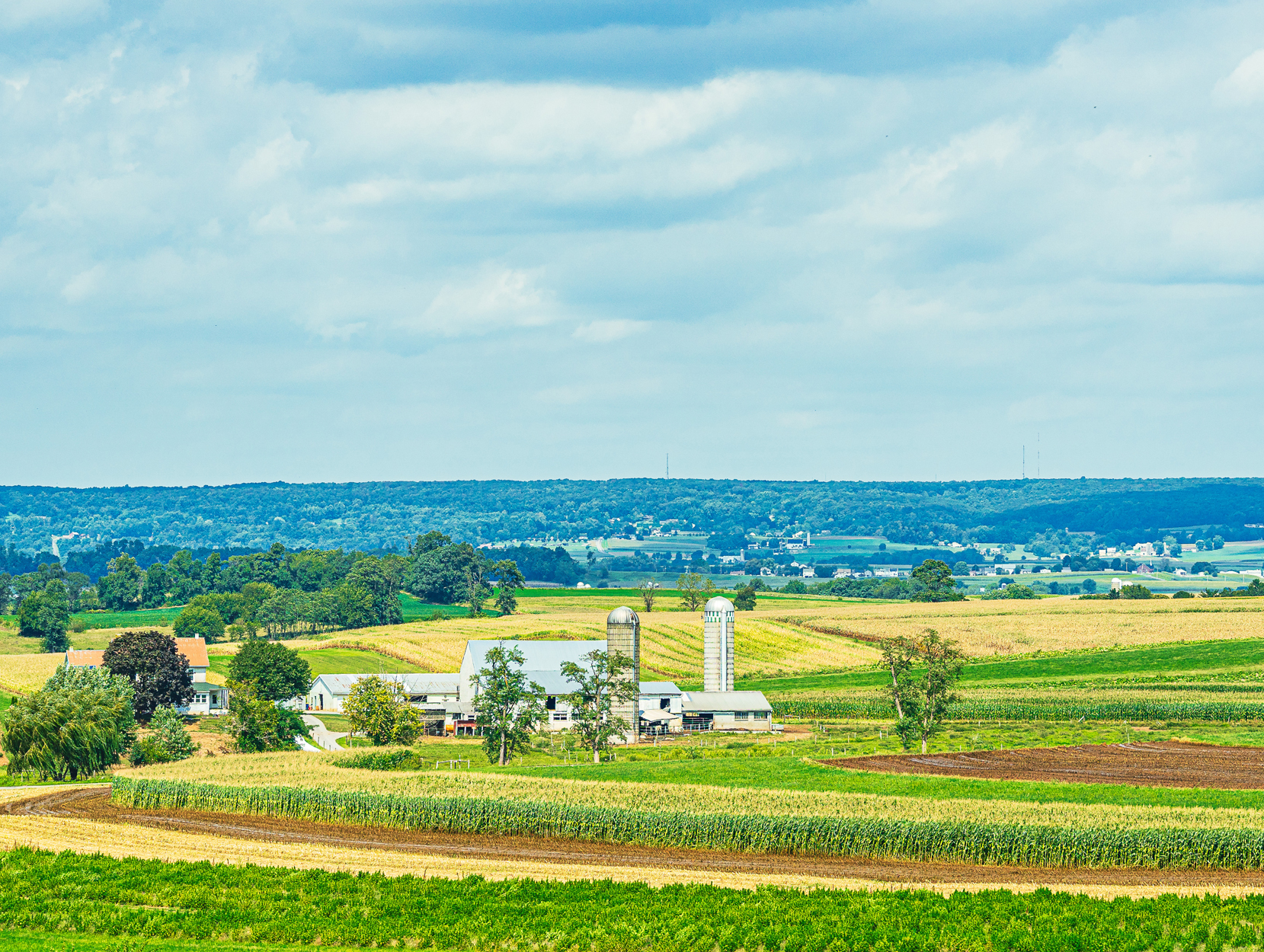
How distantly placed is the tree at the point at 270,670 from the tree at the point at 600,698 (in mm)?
26045

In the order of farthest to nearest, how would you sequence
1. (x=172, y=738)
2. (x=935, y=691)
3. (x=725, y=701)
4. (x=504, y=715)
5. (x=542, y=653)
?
(x=542, y=653) → (x=725, y=701) → (x=935, y=691) → (x=504, y=715) → (x=172, y=738)

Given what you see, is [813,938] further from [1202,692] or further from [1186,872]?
[1202,692]

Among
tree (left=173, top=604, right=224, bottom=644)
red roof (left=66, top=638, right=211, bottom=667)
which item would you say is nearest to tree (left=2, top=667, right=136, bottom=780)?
red roof (left=66, top=638, right=211, bottom=667)

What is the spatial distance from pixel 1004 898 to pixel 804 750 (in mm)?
45982

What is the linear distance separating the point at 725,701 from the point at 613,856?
57400mm

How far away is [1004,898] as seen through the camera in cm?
4497

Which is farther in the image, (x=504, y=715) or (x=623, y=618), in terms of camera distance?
(x=623, y=618)

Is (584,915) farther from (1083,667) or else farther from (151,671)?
(1083,667)

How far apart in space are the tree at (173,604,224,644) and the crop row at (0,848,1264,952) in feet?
405

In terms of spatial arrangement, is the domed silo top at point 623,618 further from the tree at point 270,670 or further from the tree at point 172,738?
the tree at point 172,738

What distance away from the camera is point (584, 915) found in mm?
42438

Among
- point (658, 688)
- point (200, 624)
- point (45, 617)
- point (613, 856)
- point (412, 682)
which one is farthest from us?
point (45, 617)

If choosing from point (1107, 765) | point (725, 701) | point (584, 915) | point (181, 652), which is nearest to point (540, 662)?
point (725, 701)

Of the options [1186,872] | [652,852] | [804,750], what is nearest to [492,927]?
[652,852]
